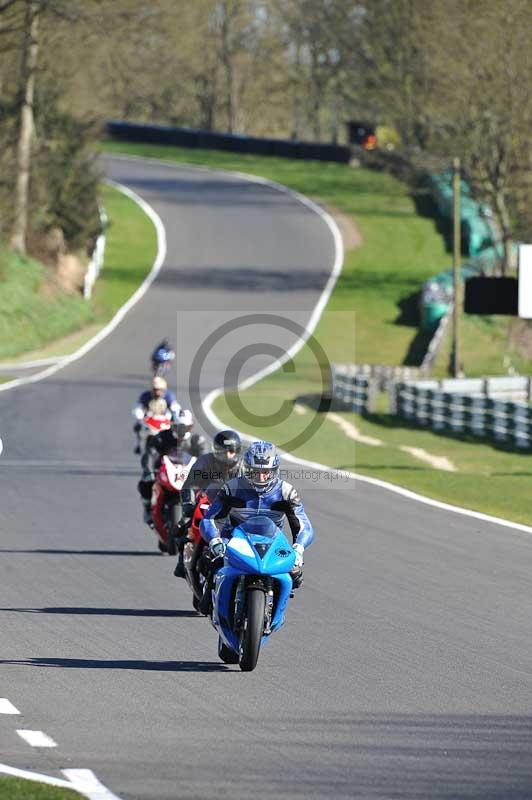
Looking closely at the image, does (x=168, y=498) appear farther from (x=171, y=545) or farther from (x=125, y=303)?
(x=125, y=303)

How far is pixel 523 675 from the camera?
977 centimetres

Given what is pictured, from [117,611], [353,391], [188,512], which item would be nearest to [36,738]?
[117,611]

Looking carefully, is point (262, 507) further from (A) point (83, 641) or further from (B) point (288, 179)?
(B) point (288, 179)

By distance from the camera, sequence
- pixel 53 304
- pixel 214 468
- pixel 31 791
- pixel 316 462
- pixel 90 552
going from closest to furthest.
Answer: pixel 31 791 → pixel 214 468 → pixel 90 552 → pixel 316 462 → pixel 53 304

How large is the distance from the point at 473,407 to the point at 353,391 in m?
4.92

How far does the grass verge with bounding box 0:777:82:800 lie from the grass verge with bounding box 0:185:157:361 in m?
35.0

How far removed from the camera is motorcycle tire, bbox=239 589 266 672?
9.66m

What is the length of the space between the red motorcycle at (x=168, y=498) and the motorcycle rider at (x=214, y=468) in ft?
8.76

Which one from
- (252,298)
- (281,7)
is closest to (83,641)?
(252,298)

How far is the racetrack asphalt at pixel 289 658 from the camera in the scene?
752cm

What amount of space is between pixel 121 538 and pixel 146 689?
710 cm

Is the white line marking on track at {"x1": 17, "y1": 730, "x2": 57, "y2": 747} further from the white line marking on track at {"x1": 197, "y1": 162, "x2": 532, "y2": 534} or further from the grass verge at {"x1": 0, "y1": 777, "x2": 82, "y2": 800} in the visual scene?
the white line marking on track at {"x1": 197, "y1": 162, "x2": 532, "y2": 534}

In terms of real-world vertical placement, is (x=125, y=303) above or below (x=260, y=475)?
above

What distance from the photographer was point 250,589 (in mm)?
9734
